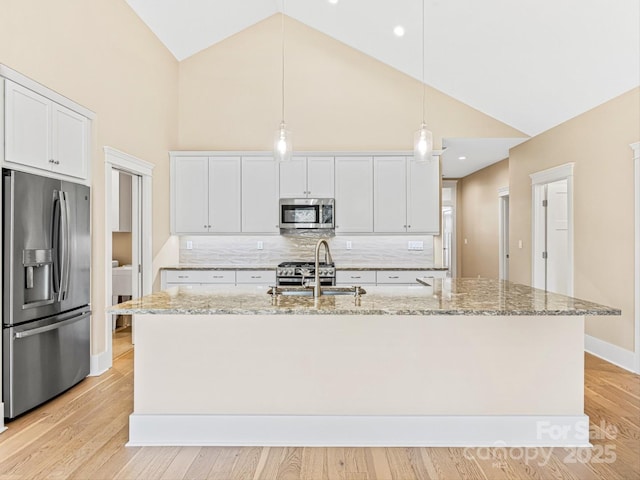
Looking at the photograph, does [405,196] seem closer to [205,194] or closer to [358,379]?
[205,194]

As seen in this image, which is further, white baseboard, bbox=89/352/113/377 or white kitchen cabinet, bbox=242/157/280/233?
white kitchen cabinet, bbox=242/157/280/233

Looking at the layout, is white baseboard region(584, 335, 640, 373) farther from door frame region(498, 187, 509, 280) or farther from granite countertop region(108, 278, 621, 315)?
door frame region(498, 187, 509, 280)

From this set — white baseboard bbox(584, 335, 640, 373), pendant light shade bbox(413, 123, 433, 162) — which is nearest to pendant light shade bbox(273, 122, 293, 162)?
pendant light shade bbox(413, 123, 433, 162)

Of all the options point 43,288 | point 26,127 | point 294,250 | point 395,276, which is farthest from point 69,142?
point 395,276

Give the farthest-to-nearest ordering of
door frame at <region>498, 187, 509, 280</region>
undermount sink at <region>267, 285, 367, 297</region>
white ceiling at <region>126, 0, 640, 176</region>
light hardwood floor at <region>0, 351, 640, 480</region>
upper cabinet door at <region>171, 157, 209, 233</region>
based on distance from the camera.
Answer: door frame at <region>498, 187, 509, 280</region>, upper cabinet door at <region>171, 157, 209, 233</region>, white ceiling at <region>126, 0, 640, 176</region>, undermount sink at <region>267, 285, 367, 297</region>, light hardwood floor at <region>0, 351, 640, 480</region>

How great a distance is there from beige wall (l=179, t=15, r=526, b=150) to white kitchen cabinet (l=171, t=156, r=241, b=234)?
36cm

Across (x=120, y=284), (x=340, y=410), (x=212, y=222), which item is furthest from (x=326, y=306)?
(x=120, y=284)

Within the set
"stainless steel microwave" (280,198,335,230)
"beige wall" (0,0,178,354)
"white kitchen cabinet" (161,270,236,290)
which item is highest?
"beige wall" (0,0,178,354)

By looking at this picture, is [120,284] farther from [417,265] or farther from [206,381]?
[417,265]

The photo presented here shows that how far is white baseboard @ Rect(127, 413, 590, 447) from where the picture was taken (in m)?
2.53

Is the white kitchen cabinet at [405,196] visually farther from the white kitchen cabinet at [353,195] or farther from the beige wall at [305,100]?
the beige wall at [305,100]

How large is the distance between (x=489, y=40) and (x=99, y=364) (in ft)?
15.4

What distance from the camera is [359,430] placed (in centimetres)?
255

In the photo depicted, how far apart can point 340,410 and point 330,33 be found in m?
4.81
